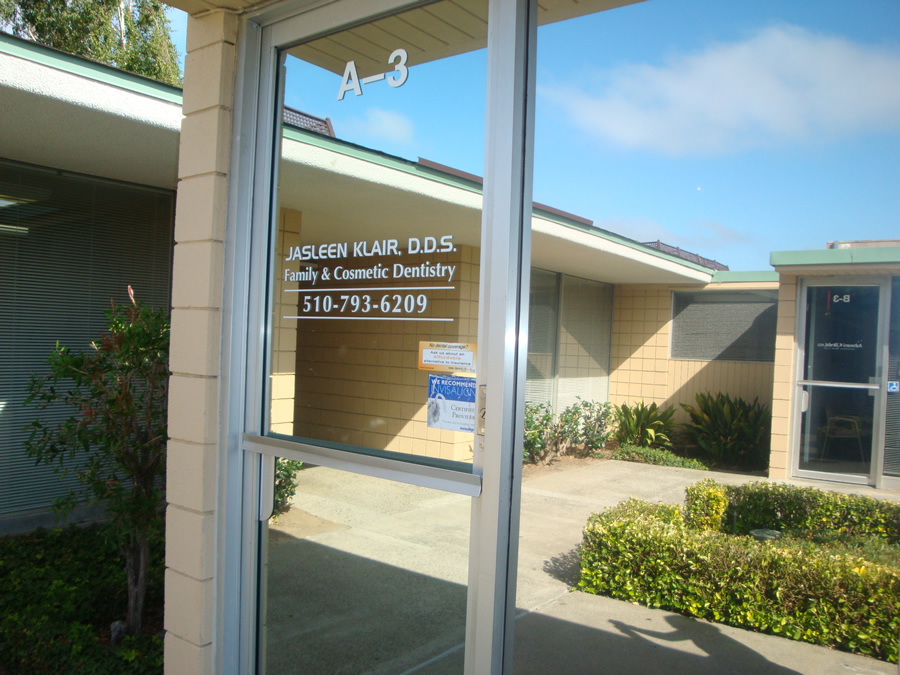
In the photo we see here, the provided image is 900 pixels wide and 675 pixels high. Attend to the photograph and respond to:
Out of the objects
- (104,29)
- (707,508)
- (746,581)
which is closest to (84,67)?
(746,581)

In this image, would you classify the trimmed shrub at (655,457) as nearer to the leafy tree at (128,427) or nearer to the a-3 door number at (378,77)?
the leafy tree at (128,427)

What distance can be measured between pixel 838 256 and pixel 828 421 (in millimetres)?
2585

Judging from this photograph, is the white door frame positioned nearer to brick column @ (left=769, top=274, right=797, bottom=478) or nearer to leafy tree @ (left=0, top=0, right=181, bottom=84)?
brick column @ (left=769, top=274, right=797, bottom=478)

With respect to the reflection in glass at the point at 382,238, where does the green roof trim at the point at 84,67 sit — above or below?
above

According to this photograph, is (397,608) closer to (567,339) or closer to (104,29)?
(567,339)

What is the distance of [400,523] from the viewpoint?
1.77 m

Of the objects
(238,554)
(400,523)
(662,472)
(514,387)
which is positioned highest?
(514,387)

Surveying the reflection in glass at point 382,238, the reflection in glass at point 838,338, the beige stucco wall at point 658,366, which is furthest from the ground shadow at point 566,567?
the beige stucco wall at point 658,366

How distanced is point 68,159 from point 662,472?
777 centimetres

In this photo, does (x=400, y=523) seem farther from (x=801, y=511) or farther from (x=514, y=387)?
(x=801, y=511)

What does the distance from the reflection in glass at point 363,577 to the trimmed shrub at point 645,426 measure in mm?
9012

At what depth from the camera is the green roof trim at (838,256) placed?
12.4 ft

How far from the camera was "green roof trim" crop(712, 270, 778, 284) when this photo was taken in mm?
9883

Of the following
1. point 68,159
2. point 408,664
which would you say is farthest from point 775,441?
point 68,159
